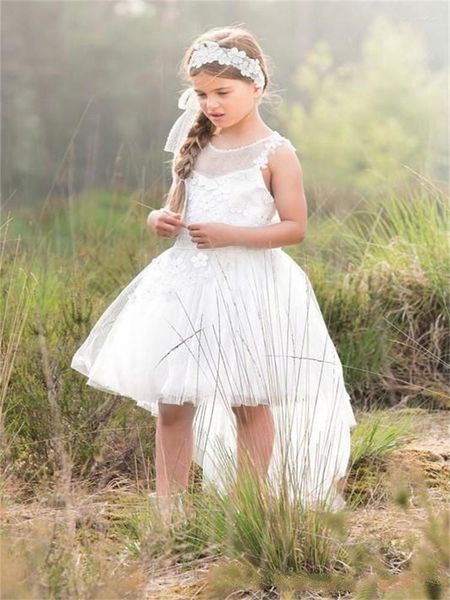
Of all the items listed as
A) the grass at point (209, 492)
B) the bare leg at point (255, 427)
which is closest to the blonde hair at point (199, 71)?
the grass at point (209, 492)

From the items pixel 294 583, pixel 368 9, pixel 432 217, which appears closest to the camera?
pixel 294 583

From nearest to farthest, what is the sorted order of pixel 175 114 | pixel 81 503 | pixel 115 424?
pixel 81 503 < pixel 115 424 < pixel 175 114

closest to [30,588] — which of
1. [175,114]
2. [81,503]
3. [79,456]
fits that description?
[81,503]

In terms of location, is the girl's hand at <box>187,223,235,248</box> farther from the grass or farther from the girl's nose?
the grass

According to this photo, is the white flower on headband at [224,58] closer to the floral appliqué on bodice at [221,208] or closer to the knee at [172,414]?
the floral appliqué on bodice at [221,208]

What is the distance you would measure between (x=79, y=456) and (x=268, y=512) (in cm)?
115

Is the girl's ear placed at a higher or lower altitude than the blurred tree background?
lower

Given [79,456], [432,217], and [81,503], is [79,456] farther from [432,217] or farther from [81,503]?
[432,217]

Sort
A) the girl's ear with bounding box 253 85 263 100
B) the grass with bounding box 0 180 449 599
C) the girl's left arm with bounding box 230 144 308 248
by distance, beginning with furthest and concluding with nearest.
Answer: the girl's ear with bounding box 253 85 263 100 < the girl's left arm with bounding box 230 144 308 248 < the grass with bounding box 0 180 449 599

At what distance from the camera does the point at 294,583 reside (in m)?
2.69

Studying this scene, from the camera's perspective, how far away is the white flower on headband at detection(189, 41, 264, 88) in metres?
3.48

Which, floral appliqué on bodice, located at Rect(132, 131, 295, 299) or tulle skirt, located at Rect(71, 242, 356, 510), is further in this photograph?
floral appliqué on bodice, located at Rect(132, 131, 295, 299)

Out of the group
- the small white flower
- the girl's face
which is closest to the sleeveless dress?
the small white flower

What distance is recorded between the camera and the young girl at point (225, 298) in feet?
11.0
